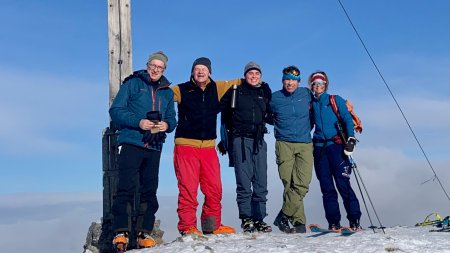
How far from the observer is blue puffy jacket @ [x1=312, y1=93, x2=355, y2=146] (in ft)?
26.1

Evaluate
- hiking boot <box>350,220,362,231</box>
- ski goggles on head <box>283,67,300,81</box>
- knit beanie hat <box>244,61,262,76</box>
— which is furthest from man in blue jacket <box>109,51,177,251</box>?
hiking boot <box>350,220,362,231</box>

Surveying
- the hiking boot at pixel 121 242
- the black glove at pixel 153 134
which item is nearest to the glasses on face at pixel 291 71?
the black glove at pixel 153 134

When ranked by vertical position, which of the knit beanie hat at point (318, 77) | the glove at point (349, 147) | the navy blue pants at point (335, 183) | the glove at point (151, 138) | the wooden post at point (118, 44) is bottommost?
the navy blue pants at point (335, 183)

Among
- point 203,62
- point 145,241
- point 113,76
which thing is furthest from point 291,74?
point 145,241

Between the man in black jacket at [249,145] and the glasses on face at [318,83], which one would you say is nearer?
the man in black jacket at [249,145]

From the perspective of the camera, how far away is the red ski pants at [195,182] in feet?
22.8

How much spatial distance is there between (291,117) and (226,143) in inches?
43.5

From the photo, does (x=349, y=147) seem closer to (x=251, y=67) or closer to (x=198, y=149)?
(x=251, y=67)

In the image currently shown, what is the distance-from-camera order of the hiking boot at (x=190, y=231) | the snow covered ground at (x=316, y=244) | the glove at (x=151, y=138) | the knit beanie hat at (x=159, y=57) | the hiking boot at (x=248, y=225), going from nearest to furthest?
the snow covered ground at (x=316, y=244)
the glove at (x=151, y=138)
the hiking boot at (x=190, y=231)
the knit beanie hat at (x=159, y=57)
the hiking boot at (x=248, y=225)

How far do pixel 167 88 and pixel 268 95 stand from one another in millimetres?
1694

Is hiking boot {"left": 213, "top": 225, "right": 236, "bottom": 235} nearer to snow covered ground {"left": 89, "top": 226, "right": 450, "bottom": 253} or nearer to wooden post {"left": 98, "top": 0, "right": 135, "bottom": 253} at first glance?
snow covered ground {"left": 89, "top": 226, "right": 450, "bottom": 253}

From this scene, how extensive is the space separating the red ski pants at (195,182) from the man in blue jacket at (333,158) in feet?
5.83

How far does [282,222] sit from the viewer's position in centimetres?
786

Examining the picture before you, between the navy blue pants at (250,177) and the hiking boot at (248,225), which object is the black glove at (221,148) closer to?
the navy blue pants at (250,177)
